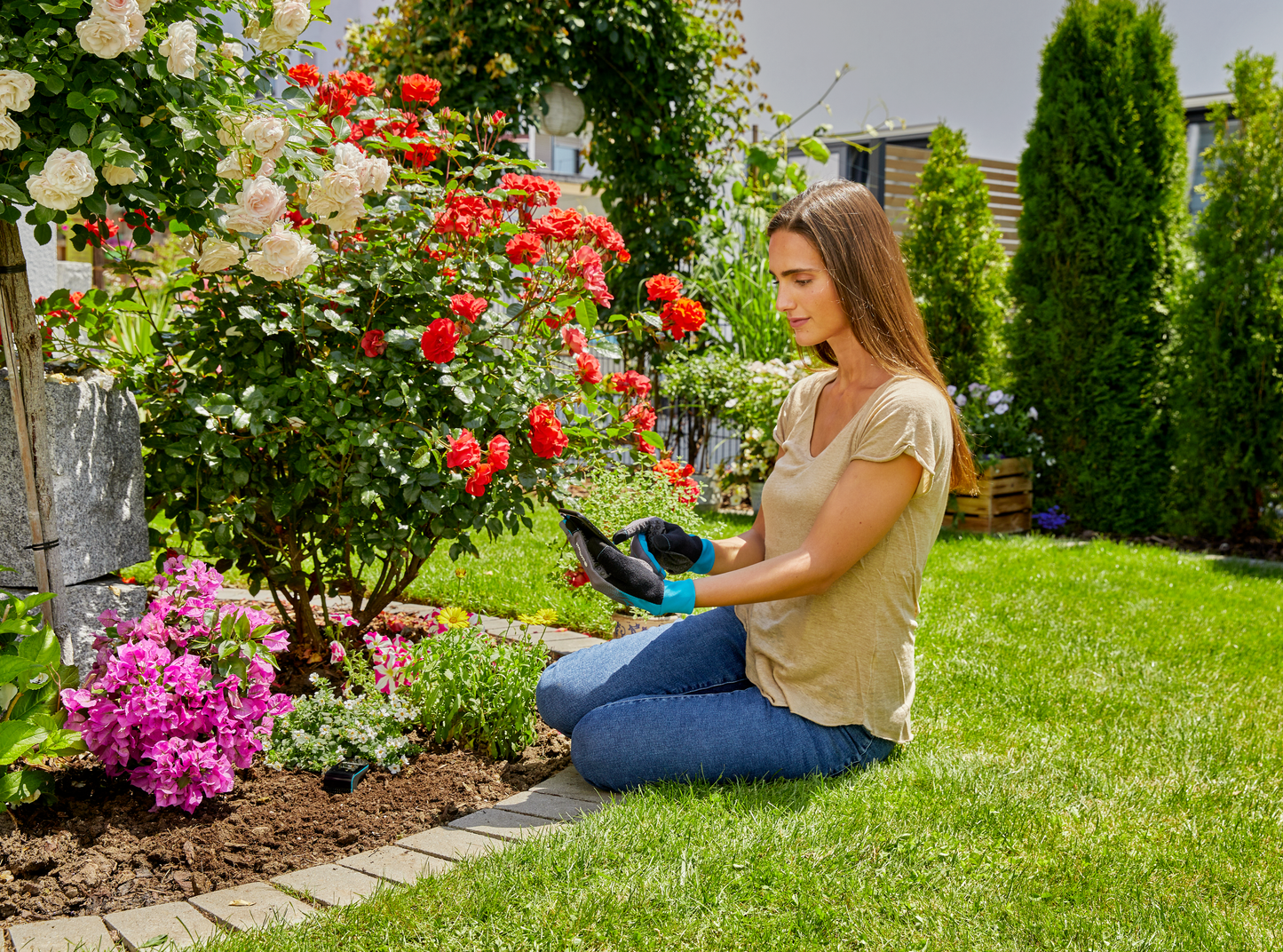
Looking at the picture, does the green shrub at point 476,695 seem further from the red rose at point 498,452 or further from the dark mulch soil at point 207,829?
the red rose at point 498,452

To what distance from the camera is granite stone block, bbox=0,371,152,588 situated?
2.18 meters

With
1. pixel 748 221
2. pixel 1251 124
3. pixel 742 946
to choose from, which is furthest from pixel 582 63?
pixel 742 946

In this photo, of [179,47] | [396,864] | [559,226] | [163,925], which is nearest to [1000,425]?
[559,226]

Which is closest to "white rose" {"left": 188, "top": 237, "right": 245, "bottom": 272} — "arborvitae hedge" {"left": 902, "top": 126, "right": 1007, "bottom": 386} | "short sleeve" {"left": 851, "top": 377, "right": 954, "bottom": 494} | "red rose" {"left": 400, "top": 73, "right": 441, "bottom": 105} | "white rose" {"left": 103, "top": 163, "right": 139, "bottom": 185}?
"white rose" {"left": 103, "top": 163, "right": 139, "bottom": 185}

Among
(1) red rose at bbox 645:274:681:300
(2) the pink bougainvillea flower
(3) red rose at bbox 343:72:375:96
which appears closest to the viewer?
(2) the pink bougainvillea flower

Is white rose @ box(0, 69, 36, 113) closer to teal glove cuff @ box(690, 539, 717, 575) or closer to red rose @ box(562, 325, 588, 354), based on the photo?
red rose @ box(562, 325, 588, 354)

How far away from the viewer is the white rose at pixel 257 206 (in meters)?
1.88

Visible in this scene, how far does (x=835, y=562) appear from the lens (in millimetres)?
1948

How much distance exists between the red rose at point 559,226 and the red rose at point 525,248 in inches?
1.1

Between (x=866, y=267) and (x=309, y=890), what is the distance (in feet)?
5.21

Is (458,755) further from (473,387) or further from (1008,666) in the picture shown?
(1008,666)

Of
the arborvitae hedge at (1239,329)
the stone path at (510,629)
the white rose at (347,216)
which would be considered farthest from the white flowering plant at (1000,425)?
the white rose at (347,216)

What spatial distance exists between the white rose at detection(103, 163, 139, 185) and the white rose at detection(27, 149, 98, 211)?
103mm

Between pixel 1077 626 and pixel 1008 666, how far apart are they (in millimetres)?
660
